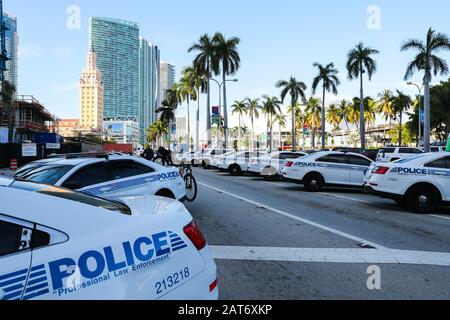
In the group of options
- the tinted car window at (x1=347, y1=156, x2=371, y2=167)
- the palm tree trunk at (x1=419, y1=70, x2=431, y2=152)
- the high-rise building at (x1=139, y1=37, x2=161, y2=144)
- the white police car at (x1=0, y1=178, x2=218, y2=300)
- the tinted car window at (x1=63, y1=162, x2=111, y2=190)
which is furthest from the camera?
the high-rise building at (x1=139, y1=37, x2=161, y2=144)

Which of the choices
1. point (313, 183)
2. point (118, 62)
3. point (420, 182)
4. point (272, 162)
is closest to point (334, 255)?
point (420, 182)

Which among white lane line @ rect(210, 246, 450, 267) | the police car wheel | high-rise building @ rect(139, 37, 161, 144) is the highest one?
high-rise building @ rect(139, 37, 161, 144)

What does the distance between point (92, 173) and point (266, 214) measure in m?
4.07

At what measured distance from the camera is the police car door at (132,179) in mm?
8281

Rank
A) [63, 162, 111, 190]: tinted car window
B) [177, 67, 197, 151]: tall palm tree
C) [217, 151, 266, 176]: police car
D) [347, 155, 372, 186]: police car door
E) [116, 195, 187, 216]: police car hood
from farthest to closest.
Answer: [177, 67, 197, 151]: tall palm tree, [217, 151, 266, 176]: police car, [347, 155, 372, 186]: police car door, [63, 162, 111, 190]: tinted car window, [116, 195, 187, 216]: police car hood

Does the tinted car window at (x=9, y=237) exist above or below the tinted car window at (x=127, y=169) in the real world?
below

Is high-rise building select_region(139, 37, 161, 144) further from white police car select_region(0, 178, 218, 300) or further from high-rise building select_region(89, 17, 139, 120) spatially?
white police car select_region(0, 178, 218, 300)

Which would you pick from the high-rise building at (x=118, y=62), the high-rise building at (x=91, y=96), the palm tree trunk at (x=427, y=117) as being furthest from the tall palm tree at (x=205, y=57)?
the high-rise building at (x=91, y=96)

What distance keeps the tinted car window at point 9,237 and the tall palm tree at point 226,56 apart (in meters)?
51.2

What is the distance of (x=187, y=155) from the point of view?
35.7m

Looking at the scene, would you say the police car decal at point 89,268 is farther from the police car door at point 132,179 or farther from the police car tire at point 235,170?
the police car tire at point 235,170

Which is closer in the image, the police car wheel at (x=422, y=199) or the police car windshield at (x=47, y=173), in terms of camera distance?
the police car windshield at (x=47, y=173)

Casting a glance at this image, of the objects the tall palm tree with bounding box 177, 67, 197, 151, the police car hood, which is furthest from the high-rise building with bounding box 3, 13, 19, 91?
the police car hood

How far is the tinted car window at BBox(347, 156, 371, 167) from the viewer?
1502 cm
